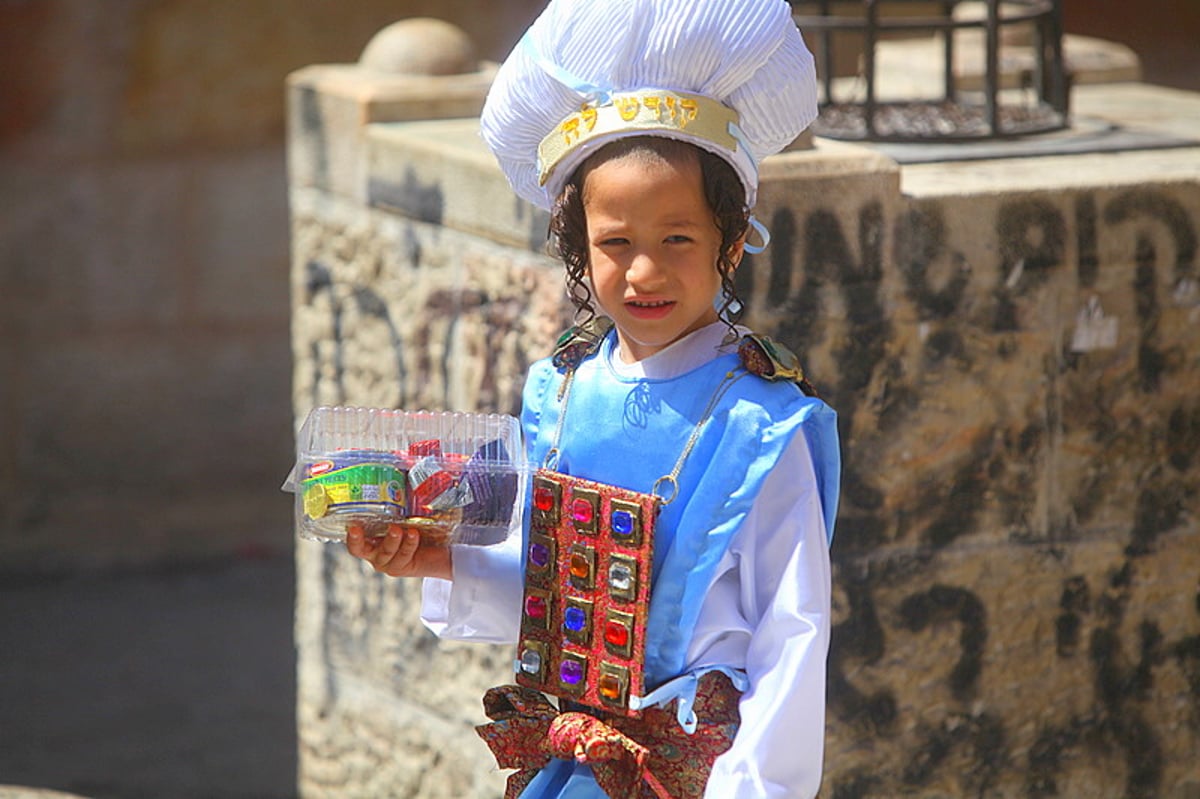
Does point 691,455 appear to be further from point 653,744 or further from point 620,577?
point 653,744

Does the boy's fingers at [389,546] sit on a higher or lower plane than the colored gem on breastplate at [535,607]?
higher

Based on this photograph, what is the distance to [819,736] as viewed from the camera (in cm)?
219

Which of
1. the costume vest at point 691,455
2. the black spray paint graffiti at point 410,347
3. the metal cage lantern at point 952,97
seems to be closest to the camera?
the costume vest at point 691,455

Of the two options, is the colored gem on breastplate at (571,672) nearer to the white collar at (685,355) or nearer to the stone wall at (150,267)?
the white collar at (685,355)

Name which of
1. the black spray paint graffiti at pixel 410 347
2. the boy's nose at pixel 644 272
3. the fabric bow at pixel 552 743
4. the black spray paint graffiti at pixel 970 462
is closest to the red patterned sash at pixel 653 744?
the fabric bow at pixel 552 743

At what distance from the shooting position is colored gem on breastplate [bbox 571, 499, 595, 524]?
2331 millimetres

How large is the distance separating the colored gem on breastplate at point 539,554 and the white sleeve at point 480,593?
0.18 ft

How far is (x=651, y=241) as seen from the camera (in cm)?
222

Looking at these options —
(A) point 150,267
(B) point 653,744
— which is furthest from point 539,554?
(A) point 150,267

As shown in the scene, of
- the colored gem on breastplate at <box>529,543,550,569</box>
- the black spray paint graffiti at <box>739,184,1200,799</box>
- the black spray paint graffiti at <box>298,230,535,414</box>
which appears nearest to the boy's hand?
the colored gem on breastplate at <box>529,543,550,569</box>

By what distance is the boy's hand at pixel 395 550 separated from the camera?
2.29 meters

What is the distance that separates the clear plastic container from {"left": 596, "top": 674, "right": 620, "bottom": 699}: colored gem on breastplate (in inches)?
8.9

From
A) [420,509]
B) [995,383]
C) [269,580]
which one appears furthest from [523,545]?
[269,580]

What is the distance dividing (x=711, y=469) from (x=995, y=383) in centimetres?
128
